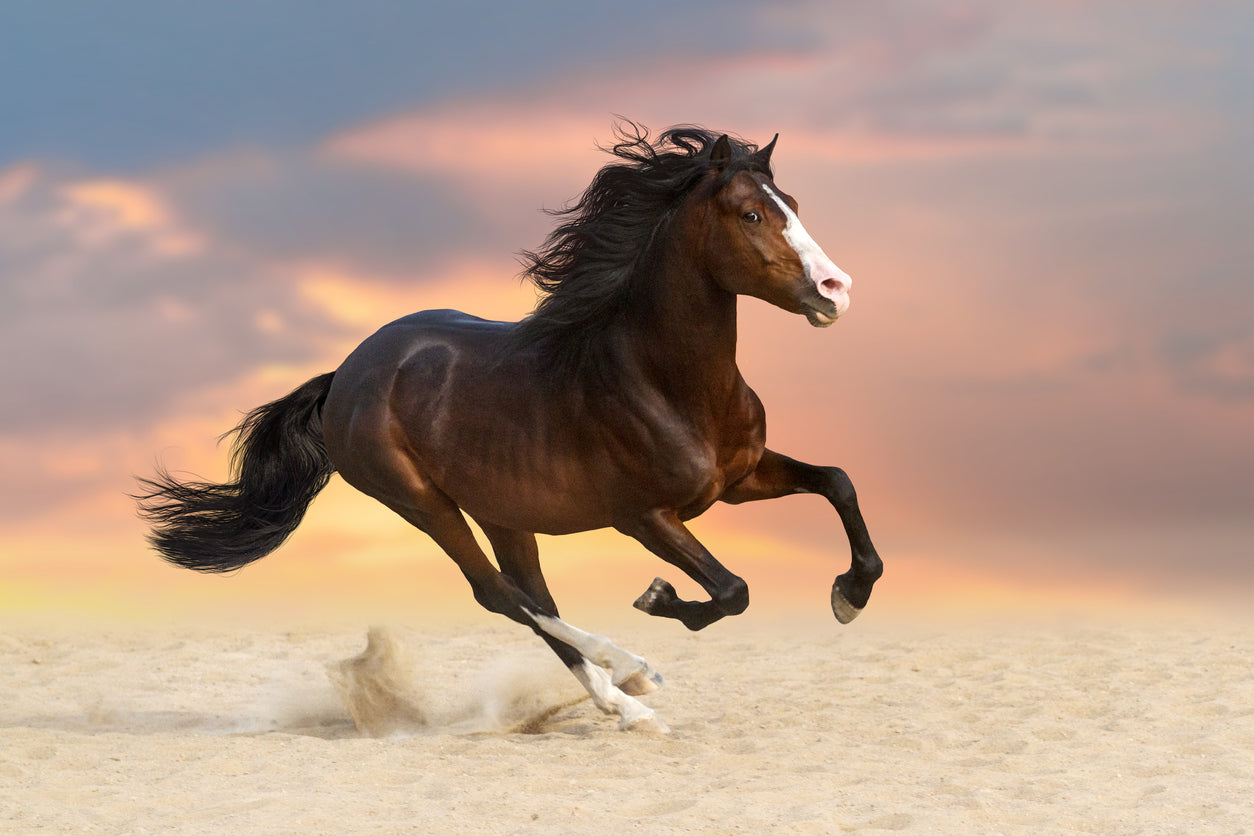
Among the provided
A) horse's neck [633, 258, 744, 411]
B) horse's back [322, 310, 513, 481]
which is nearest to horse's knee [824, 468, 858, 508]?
horse's neck [633, 258, 744, 411]

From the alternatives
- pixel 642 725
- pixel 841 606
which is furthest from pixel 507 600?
pixel 841 606

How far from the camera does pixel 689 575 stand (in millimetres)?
5574

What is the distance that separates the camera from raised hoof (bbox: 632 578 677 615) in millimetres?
5664

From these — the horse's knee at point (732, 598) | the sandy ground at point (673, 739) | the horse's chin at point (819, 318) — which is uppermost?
the horse's chin at point (819, 318)

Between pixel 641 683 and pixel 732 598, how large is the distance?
3.01 ft

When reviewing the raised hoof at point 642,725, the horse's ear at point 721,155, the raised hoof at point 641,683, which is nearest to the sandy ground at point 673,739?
the raised hoof at point 642,725

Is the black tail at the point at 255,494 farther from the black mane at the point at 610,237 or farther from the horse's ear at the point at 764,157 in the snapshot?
the horse's ear at the point at 764,157

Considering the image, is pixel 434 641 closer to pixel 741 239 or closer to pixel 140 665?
pixel 140 665

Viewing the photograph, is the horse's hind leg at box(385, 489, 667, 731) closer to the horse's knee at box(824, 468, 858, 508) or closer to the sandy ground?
the sandy ground

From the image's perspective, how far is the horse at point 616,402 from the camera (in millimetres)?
5430

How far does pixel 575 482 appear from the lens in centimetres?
579

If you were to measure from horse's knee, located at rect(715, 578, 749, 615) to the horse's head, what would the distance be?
1108 millimetres

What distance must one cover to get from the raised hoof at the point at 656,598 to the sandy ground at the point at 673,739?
625mm

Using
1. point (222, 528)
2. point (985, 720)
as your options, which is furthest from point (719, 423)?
point (222, 528)
